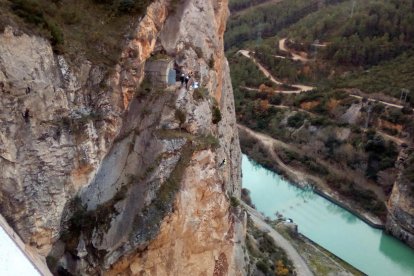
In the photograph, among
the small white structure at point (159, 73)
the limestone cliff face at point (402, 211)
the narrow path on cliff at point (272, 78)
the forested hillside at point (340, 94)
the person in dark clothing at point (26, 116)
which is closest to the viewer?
the person in dark clothing at point (26, 116)

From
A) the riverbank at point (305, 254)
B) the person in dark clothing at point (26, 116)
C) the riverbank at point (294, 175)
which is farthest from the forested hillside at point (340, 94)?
the person in dark clothing at point (26, 116)

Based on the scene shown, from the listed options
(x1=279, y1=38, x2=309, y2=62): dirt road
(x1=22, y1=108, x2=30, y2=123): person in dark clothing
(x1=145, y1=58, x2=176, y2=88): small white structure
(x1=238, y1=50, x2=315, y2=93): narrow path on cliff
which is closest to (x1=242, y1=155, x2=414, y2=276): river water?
(x1=238, y1=50, x2=315, y2=93): narrow path on cliff

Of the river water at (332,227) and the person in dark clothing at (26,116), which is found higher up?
the person in dark clothing at (26,116)

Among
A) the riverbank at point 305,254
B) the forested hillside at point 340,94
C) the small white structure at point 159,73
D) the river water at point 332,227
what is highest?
the small white structure at point 159,73

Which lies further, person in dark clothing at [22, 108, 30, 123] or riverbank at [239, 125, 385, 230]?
riverbank at [239, 125, 385, 230]

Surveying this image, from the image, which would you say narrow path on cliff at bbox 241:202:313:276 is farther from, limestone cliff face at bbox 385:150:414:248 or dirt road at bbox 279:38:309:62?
dirt road at bbox 279:38:309:62

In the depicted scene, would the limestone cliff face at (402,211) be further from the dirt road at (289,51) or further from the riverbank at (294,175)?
the dirt road at (289,51)
